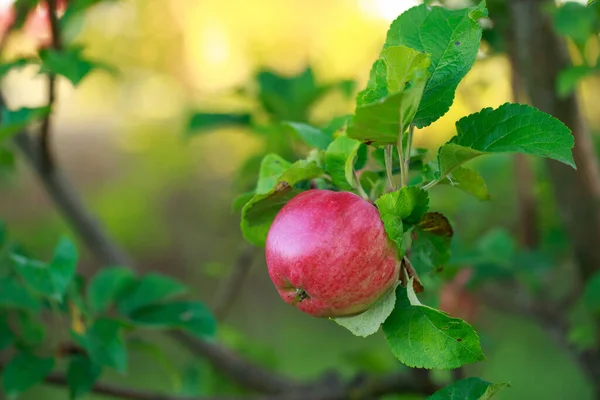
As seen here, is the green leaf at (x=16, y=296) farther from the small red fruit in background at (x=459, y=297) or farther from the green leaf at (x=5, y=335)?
the small red fruit in background at (x=459, y=297)

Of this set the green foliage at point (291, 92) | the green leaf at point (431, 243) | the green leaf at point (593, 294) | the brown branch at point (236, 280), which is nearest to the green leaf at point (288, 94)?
the green foliage at point (291, 92)

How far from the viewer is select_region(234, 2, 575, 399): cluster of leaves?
0.42m

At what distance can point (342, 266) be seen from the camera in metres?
0.42

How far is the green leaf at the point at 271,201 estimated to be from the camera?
461 millimetres

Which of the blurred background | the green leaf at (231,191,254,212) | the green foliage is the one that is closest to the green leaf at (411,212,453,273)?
the green leaf at (231,191,254,212)

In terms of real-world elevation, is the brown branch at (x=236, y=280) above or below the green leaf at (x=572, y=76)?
below

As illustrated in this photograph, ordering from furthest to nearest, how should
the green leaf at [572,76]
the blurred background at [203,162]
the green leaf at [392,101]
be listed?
the blurred background at [203,162] < the green leaf at [572,76] < the green leaf at [392,101]

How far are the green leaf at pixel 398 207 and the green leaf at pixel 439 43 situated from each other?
0.05 meters

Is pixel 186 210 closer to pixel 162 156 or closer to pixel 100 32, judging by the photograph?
pixel 162 156

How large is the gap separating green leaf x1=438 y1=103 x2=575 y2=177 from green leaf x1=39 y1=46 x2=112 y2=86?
419mm

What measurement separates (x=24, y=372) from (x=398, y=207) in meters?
0.49

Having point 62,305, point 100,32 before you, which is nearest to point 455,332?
point 62,305

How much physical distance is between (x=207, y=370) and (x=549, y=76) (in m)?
0.84

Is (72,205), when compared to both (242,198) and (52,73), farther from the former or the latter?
(242,198)
